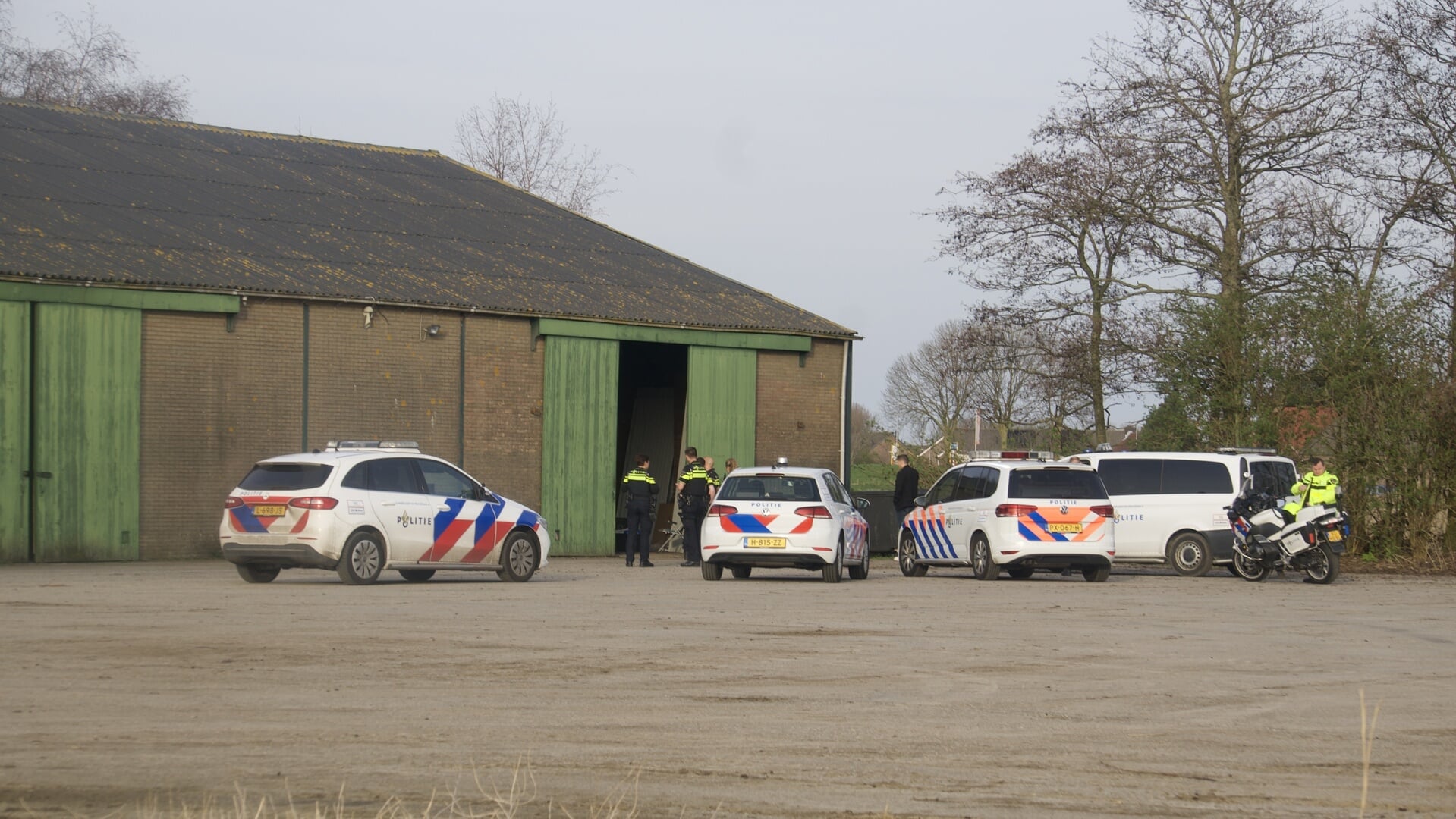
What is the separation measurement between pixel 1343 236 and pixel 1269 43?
4.39m

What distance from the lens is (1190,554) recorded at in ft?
81.6

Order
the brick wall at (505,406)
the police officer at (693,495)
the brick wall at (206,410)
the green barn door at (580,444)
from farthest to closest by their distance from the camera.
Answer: the green barn door at (580,444) → the brick wall at (505,406) → the police officer at (693,495) → the brick wall at (206,410)

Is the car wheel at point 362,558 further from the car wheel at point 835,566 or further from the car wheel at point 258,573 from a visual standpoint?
the car wheel at point 835,566

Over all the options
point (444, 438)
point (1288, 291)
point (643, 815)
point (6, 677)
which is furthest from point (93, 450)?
point (1288, 291)

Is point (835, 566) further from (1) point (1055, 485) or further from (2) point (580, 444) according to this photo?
(2) point (580, 444)

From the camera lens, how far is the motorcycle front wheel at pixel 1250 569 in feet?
76.7

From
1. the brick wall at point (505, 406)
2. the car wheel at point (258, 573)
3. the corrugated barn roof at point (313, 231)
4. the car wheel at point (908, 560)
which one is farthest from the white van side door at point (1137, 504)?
the car wheel at point (258, 573)

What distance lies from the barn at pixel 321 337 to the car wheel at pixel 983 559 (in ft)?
28.9

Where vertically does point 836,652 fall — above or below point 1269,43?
below

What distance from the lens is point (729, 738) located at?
8.45 metres

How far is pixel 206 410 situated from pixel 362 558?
7777 mm

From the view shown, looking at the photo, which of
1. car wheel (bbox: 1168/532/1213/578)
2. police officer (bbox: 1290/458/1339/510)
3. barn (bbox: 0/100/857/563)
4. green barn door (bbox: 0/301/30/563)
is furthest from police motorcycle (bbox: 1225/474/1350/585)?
green barn door (bbox: 0/301/30/563)

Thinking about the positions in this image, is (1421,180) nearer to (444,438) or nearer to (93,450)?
(444,438)

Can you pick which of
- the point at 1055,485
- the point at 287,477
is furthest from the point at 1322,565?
the point at 287,477
